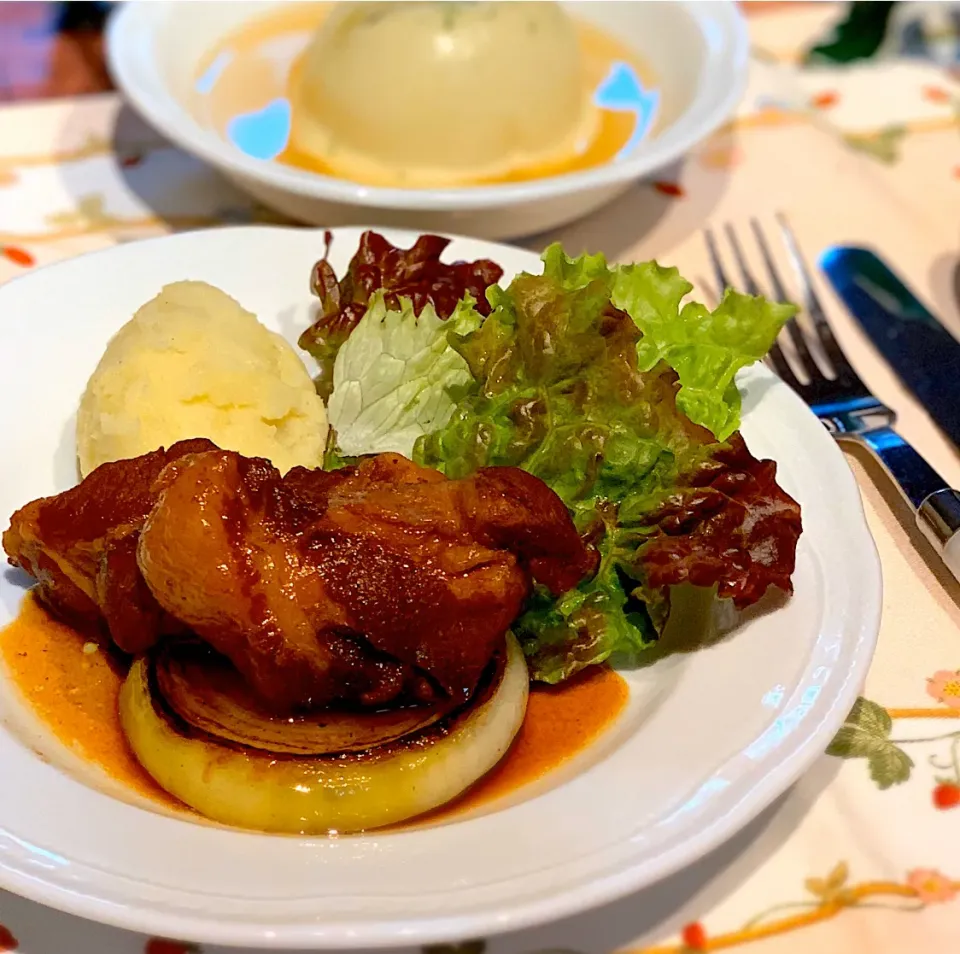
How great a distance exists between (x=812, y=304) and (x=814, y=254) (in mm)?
481

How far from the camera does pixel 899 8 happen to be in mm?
4992

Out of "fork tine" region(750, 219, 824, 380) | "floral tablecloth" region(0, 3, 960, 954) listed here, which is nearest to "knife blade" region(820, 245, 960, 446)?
"floral tablecloth" region(0, 3, 960, 954)

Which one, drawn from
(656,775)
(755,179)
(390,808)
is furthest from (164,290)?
(755,179)

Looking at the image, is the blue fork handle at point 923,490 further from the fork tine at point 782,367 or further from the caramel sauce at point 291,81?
the caramel sauce at point 291,81

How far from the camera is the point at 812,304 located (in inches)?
130

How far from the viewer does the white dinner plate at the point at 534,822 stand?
58.7 inches

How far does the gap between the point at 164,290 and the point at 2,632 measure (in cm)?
94

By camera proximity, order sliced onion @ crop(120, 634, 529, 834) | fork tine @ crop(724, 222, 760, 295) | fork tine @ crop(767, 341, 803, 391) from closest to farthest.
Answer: sliced onion @ crop(120, 634, 529, 834), fork tine @ crop(767, 341, 803, 391), fork tine @ crop(724, 222, 760, 295)

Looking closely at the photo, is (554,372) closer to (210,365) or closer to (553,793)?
(210,365)

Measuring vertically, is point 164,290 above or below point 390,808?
above

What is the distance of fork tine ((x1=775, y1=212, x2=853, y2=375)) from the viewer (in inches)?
120

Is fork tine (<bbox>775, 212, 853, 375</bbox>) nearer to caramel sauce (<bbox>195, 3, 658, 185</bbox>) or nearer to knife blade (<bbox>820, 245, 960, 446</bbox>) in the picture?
knife blade (<bbox>820, 245, 960, 446</bbox>)

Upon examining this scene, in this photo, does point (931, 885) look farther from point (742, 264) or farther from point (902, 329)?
point (742, 264)

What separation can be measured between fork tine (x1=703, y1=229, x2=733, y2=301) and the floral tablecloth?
45 millimetres
